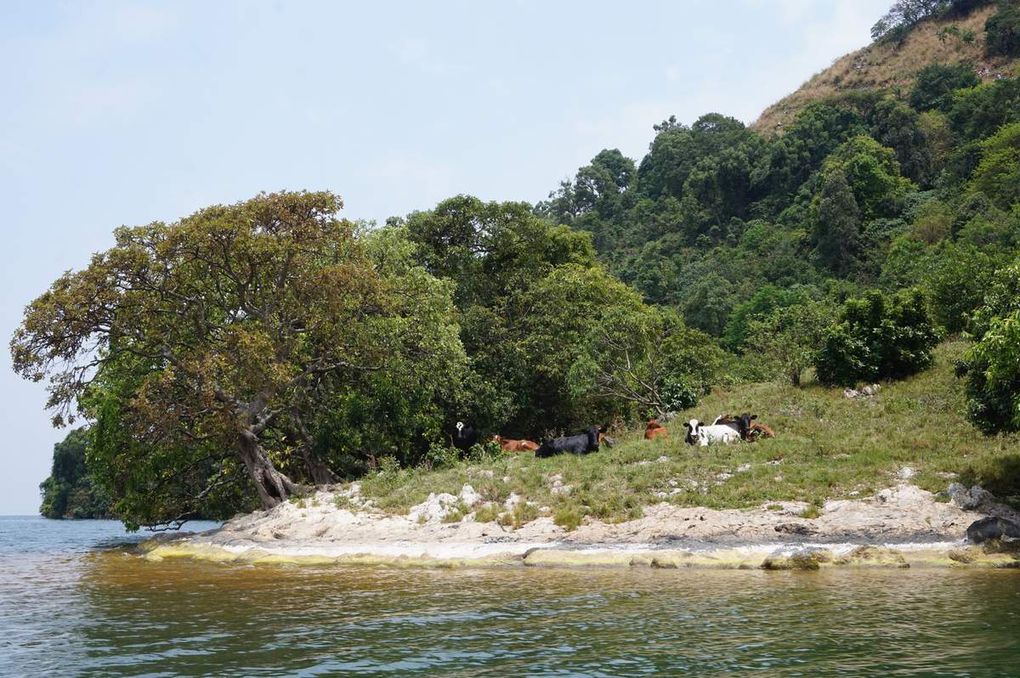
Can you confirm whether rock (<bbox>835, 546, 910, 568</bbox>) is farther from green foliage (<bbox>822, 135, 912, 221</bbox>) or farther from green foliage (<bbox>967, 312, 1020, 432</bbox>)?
green foliage (<bbox>822, 135, 912, 221</bbox>)

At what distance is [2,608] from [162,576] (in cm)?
464

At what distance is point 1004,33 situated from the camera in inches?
3939

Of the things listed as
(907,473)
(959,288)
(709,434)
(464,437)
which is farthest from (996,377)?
(464,437)

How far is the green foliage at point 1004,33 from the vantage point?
326 feet

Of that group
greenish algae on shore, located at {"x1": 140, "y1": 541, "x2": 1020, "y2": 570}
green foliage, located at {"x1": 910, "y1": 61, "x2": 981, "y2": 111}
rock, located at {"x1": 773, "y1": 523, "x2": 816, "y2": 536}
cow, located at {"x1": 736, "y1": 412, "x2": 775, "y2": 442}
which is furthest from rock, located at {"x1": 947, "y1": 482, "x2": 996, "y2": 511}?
green foliage, located at {"x1": 910, "y1": 61, "x2": 981, "y2": 111}

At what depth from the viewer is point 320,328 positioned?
93.2 ft

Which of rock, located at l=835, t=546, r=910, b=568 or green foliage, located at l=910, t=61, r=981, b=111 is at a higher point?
green foliage, located at l=910, t=61, r=981, b=111

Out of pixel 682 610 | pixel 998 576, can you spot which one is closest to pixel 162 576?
pixel 682 610

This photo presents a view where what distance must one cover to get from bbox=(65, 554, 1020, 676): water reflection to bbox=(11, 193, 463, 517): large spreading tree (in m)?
9.76

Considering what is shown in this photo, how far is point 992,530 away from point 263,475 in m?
21.3

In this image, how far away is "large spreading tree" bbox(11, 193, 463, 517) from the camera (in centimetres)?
2591

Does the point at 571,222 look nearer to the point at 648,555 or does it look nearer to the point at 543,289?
the point at 543,289

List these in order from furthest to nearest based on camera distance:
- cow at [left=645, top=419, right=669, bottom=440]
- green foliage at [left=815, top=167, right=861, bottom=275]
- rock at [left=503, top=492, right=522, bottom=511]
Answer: green foliage at [left=815, top=167, right=861, bottom=275] → cow at [left=645, top=419, right=669, bottom=440] → rock at [left=503, top=492, right=522, bottom=511]

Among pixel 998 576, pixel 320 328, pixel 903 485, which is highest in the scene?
pixel 320 328
